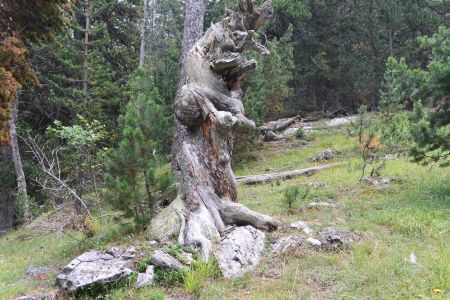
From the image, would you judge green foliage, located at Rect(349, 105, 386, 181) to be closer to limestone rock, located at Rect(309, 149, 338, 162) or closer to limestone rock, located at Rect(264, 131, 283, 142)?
limestone rock, located at Rect(309, 149, 338, 162)

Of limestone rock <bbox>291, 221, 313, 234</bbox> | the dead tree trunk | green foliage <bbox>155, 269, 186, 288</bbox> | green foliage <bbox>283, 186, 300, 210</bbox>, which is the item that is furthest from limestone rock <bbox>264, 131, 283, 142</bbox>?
green foliage <bbox>155, 269, 186, 288</bbox>

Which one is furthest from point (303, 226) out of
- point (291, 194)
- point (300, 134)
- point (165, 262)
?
point (300, 134)

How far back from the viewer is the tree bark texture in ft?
Answer: 23.2

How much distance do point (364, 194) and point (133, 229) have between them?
513 centimetres

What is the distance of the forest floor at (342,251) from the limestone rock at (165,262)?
0.89 ft

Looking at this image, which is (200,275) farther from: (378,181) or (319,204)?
(378,181)

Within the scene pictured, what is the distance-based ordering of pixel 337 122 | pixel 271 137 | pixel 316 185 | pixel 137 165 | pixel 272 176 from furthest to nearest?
pixel 337 122, pixel 271 137, pixel 272 176, pixel 316 185, pixel 137 165

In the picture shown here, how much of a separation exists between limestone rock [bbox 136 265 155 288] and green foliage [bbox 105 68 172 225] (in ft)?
6.01

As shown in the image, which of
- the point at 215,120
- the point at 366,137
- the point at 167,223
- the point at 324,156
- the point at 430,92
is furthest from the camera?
the point at 324,156

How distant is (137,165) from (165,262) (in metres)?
2.08

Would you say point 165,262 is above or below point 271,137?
below

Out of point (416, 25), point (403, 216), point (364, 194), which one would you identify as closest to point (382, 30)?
point (416, 25)

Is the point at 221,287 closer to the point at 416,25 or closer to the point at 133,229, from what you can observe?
the point at 133,229

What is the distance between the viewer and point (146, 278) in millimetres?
5426
